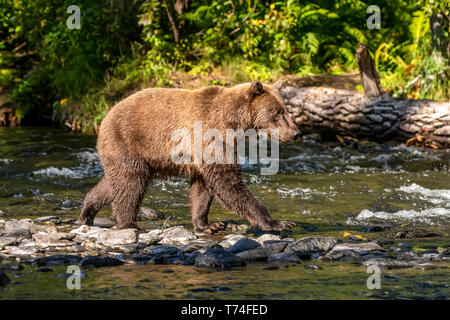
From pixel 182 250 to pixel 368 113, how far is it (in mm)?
7662

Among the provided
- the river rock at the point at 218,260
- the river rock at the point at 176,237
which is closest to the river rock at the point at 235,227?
the river rock at the point at 176,237

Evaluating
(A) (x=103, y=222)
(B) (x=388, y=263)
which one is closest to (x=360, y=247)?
A: (B) (x=388, y=263)

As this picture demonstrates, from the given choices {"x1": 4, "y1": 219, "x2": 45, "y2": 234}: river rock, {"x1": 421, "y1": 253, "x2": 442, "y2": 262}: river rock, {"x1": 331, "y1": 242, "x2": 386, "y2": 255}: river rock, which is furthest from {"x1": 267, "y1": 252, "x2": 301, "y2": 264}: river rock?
{"x1": 4, "y1": 219, "x2": 45, "y2": 234}: river rock

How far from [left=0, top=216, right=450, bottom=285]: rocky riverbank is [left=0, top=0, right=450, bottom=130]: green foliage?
908 centimetres

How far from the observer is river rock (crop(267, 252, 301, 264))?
19.2 feet

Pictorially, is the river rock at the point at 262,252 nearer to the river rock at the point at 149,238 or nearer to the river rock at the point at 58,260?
the river rock at the point at 149,238

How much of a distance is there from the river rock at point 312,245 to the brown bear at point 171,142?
3.29ft

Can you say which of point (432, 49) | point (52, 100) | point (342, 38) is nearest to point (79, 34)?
point (52, 100)

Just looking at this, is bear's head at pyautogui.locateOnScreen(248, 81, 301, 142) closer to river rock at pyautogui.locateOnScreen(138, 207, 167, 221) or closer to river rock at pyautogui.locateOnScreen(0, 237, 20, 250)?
river rock at pyautogui.locateOnScreen(138, 207, 167, 221)

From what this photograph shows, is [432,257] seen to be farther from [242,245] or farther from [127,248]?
[127,248]

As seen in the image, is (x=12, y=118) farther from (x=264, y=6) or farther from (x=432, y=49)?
(x=432, y=49)

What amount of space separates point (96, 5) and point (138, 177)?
35.6 feet

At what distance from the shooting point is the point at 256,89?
750 cm

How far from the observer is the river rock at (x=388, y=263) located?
559 centimetres
